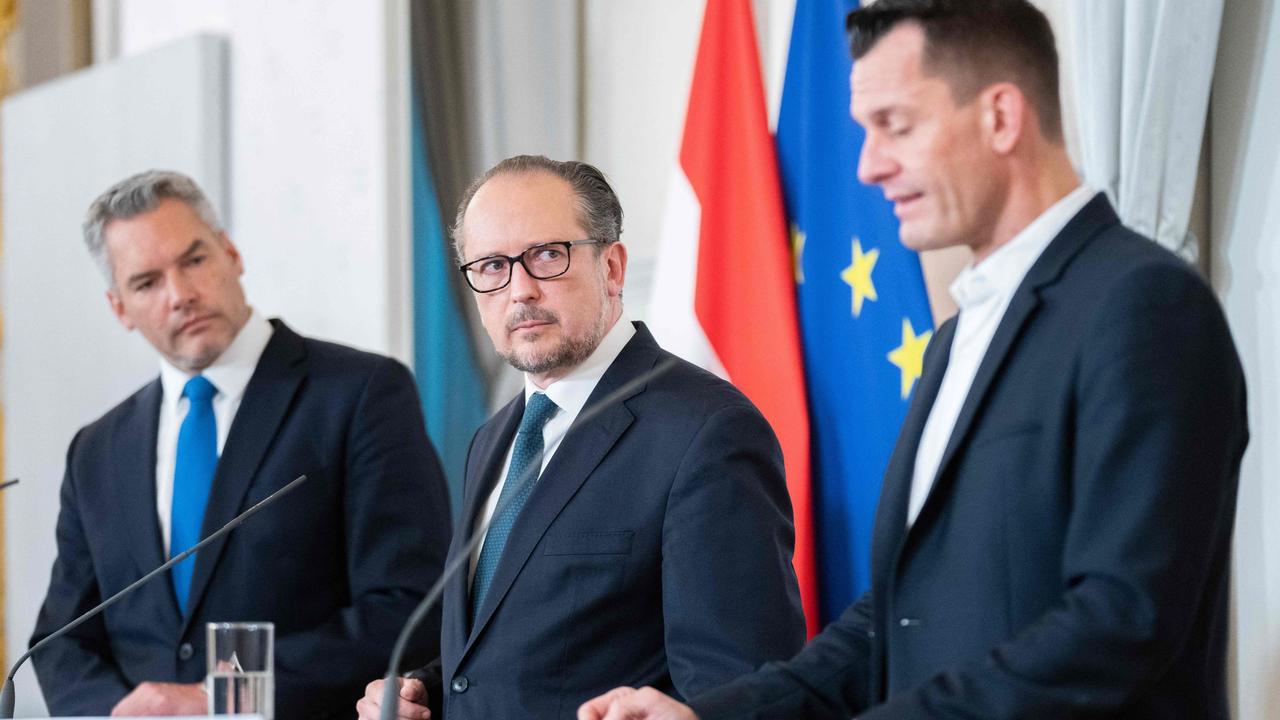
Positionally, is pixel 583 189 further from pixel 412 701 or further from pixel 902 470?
pixel 902 470

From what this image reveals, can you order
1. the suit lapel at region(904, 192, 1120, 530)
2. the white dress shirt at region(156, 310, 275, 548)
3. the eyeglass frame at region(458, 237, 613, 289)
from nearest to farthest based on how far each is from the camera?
1. the suit lapel at region(904, 192, 1120, 530)
2. the eyeglass frame at region(458, 237, 613, 289)
3. the white dress shirt at region(156, 310, 275, 548)

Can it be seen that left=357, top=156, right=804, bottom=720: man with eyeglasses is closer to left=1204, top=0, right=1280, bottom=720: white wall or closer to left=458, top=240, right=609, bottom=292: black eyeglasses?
left=458, top=240, right=609, bottom=292: black eyeglasses

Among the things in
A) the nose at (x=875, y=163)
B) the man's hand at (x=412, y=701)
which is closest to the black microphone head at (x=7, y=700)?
the man's hand at (x=412, y=701)

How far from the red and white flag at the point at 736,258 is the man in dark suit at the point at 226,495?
65 cm

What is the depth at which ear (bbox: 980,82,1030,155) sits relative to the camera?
5.59 feet

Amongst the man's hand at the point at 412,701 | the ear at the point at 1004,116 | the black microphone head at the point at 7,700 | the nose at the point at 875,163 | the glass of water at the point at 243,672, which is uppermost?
the ear at the point at 1004,116

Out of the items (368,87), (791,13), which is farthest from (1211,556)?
(368,87)

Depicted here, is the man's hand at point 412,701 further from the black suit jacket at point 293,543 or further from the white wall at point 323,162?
the white wall at point 323,162

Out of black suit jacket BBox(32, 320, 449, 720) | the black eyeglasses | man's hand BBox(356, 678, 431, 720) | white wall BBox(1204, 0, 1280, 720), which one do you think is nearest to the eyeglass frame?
the black eyeglasses

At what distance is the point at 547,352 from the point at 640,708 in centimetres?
83

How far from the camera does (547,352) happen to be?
2520 millimetres

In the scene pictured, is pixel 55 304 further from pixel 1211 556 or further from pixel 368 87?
pixel 1211 556

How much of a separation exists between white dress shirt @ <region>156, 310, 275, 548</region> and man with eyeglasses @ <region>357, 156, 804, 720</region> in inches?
38.5

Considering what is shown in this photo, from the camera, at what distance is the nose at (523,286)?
2527 mm
